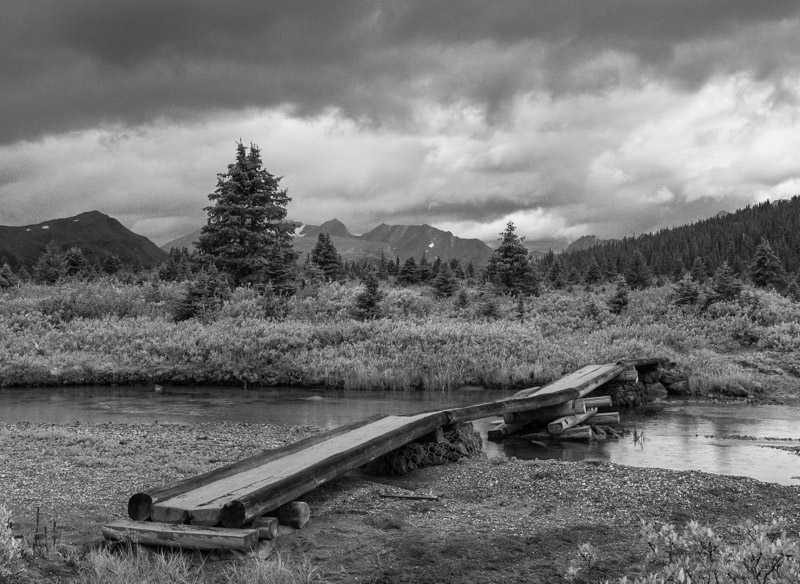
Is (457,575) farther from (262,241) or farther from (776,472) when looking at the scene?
(262,241)

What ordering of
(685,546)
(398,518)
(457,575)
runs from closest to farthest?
1. (685,546)
2. (457,575)
3. (398,518)

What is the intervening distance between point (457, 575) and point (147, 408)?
49.9 ft

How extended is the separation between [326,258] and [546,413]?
32.6 metres

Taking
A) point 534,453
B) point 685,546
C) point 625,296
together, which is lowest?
point 534,453

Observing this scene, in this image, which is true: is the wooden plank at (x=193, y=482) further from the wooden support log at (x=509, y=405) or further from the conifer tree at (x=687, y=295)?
the conifer tree at (x=687, y=295)

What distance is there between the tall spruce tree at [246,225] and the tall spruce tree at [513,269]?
1072 cm

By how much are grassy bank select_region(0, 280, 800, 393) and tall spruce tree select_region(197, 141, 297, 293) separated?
Answer: 16.9ft

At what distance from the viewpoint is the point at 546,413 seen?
50.4 ft

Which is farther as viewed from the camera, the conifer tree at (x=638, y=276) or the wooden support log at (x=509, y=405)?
the conifer tree at (x=638, y=276)

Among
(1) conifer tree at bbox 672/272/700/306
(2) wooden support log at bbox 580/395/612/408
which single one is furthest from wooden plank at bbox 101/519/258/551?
(1) conifer tree at bbox 672/272/700/306

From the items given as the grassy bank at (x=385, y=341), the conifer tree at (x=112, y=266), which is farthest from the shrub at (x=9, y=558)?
the conifer tree at (x=112, y=266)

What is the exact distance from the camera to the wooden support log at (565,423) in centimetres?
1495

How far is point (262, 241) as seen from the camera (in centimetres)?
3850

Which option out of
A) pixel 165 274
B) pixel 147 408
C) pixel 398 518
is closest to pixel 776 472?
pixel 398 518
